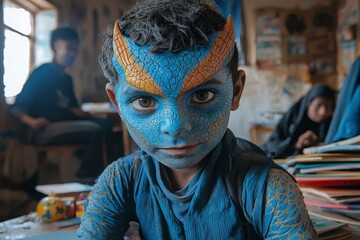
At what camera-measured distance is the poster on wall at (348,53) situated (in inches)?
113

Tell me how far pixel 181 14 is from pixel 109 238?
35 centimetres

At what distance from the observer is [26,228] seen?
88 cm

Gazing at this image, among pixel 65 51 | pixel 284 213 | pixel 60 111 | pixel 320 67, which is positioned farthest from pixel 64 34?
pixel 320 67

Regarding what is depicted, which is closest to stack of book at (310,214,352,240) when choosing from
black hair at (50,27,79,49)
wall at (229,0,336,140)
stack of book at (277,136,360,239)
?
stack of book at (277,136,360,239)

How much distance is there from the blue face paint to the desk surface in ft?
1.32

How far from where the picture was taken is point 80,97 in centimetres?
192

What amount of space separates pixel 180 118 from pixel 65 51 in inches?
61.1

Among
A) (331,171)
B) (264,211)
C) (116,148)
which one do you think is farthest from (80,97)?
(264,211)

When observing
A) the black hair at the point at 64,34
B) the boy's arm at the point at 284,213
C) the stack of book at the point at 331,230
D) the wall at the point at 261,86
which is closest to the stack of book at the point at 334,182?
the stack of book at the point at 331,230

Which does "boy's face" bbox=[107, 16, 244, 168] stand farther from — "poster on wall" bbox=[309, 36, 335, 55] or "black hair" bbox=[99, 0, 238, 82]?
"poster on wall" bbox=[309, 36, 335, 55]

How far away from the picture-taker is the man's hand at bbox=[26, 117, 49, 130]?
5.86ft

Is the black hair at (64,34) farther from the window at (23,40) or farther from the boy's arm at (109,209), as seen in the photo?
the boy's arm at (109,209)

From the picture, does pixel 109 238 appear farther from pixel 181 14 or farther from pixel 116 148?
pixel 116 148

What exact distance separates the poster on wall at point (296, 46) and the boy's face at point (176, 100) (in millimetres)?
2766
